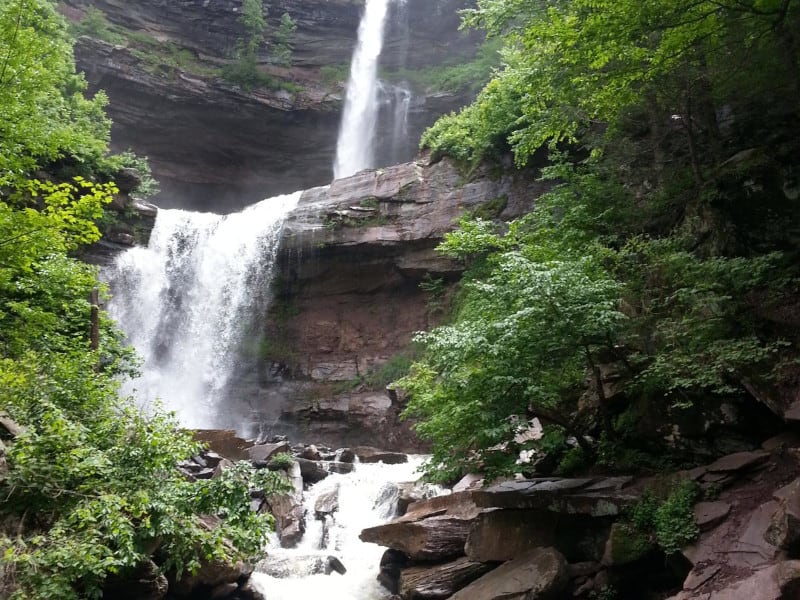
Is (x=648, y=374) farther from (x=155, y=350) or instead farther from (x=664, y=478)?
(x=155, y=350)

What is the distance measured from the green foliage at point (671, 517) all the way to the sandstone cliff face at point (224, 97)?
27.8 meters

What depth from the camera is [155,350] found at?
23.6 meters

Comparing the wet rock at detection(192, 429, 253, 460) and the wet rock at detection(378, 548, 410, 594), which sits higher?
the wet rock at detection(192, 429, 253, 460)

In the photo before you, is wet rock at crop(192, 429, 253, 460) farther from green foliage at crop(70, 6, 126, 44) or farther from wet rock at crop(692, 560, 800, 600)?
green foliage at crop(70, 6, 126, 44)

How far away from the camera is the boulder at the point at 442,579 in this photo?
8.49 m

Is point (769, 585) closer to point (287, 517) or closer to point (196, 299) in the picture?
point (287, 517)

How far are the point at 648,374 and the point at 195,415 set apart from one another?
19296mm

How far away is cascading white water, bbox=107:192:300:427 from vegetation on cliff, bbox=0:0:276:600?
13368 mm

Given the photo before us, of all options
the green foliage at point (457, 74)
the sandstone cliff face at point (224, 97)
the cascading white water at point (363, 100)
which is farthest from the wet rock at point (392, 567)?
the sandstone cliff face at point (224, 97)

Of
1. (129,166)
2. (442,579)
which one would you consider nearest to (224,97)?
(129,166)

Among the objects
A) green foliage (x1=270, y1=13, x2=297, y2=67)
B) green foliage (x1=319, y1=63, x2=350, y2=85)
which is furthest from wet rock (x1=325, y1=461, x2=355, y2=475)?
green foliage (x1=270, y1=13, x2=297, y2=67)

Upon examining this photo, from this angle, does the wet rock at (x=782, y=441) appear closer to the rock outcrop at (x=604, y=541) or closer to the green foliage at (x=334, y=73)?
the rock outcrop at (x=604, y=541)

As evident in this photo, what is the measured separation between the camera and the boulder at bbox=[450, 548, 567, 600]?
698 cm

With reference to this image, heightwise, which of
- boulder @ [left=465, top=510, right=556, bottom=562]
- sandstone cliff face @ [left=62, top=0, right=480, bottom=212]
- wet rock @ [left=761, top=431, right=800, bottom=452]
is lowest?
boulder @ [left=465, top=510, right=556, bottom=562]
